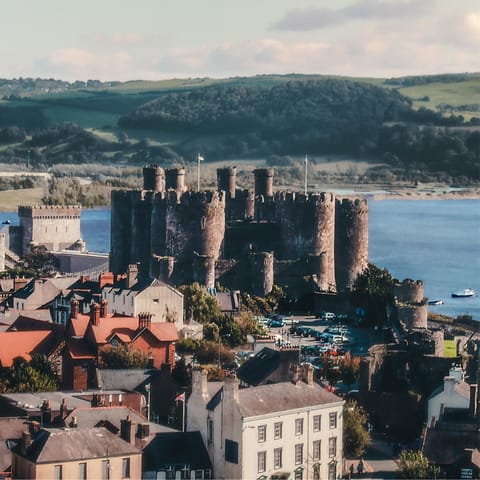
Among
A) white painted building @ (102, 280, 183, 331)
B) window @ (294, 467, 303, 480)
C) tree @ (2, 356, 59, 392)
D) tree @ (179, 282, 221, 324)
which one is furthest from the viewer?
tree @ (179, 282, 221, 324)

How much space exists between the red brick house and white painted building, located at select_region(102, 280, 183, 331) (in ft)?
10.9

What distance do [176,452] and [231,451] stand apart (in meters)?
1.03

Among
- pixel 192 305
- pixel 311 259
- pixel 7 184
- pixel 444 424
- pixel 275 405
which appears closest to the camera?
pixel 275 405

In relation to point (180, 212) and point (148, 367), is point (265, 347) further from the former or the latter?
point (180, 212)

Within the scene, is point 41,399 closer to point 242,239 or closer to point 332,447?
point 332,447

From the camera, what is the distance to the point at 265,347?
149 ft

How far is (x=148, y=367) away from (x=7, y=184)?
407 feet

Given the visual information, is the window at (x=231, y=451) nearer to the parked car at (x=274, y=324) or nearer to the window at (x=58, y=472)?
the window at (x=58, y=472)

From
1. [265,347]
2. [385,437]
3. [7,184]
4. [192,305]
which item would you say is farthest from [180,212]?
[7,184]

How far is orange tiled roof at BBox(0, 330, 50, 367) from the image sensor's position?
150 ft

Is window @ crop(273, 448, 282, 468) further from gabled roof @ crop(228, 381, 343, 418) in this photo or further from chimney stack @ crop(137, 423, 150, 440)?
chimney stack @ crop(137, 423, 150, 440)

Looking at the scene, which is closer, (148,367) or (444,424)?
(444,424)

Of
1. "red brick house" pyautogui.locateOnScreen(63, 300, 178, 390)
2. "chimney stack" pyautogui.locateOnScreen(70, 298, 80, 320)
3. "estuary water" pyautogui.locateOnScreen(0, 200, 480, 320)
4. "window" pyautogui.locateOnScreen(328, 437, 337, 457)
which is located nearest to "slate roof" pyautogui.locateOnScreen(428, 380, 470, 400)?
"window" pyautogui.locateOnScreen(328, 437, 337, 457)

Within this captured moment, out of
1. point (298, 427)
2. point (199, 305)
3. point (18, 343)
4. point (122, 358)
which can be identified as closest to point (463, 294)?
point (199, 305)
